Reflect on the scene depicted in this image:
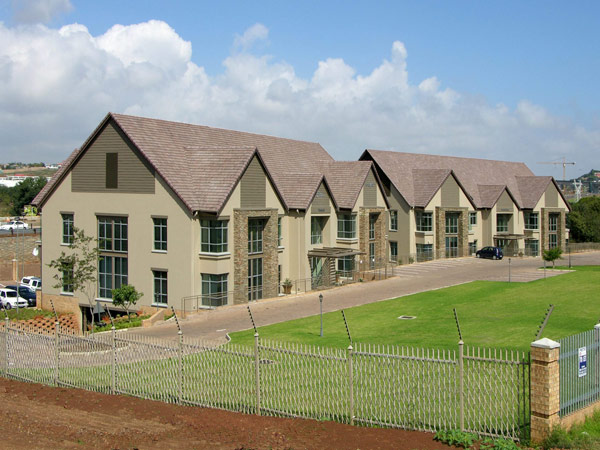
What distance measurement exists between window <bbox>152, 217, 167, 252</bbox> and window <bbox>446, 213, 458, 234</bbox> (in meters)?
34.5

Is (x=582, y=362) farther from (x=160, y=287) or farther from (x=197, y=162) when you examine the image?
(x=197, y=162)

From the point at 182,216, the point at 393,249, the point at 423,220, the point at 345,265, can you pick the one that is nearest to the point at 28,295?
the point at 182,216

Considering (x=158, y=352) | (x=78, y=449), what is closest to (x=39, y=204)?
(x=158, y=352)

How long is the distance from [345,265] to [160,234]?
16.0 m

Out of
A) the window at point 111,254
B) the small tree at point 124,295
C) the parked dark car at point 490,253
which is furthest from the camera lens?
the parked dark car at point 490,253

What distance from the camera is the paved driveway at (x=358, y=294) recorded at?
3281 cm

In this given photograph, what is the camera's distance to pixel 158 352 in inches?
739

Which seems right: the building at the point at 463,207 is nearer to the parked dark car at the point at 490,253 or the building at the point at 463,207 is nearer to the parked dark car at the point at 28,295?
the parked dark car at the point at 490,253

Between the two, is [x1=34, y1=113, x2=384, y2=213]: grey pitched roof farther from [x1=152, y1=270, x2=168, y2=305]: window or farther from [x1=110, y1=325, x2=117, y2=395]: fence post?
[x1=110, y1=325, x2=117, y2=395]: fence post

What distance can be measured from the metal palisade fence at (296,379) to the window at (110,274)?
20.1 m

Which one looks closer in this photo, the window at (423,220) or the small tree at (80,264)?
the small tree at (80,264)

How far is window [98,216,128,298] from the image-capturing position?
42.2 m

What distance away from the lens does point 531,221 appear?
7431 centimetres

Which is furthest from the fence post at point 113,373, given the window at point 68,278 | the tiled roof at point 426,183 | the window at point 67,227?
the tiled roof at point 426,183
